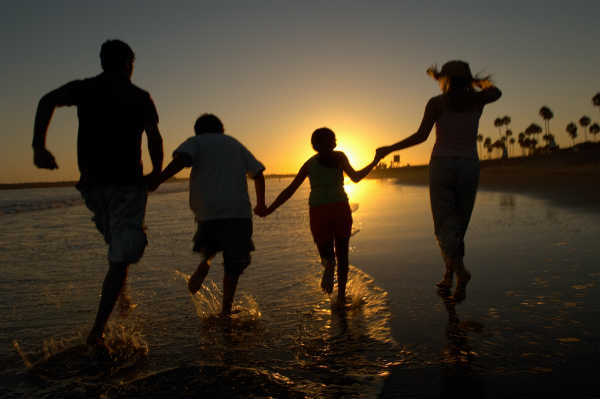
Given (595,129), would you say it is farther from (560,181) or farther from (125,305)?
(125,305)

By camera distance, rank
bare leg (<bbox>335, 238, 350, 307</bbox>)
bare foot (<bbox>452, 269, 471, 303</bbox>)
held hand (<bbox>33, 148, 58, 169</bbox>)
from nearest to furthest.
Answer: held hand (<bbox>33, 148, 58, 169</bbox>), bare foot (<bbox>452, 269, 471, 303</bbox>), bare leg (<bbox>335, 238, 350, 307</bbox>)

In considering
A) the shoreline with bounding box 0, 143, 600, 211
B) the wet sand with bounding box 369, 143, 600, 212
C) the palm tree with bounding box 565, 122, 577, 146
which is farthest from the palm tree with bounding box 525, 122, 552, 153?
the wet sand with bounding box 369, 143, 600, 212

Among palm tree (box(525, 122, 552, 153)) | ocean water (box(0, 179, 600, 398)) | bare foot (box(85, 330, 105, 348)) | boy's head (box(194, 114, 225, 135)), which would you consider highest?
palm tree (box(525, 122, 552, 153))

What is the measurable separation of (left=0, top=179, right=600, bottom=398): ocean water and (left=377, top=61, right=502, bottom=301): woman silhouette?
727 mm

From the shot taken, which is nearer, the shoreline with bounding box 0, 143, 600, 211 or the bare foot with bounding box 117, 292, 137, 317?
the bare foot with bounding box 117, 292, 137, 317

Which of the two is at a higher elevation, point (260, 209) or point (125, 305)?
point (260, 209)

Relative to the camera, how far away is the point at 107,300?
3.34 meters

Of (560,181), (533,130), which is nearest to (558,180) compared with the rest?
(560,181)

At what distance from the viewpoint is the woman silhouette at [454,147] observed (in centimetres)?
444

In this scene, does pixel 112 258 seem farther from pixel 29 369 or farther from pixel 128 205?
pixel 29 369

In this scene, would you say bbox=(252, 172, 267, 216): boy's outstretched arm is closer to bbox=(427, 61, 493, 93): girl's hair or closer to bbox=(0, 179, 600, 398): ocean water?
bbox=(0, 179, 600, 398): ocean water

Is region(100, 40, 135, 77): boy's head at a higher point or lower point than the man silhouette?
higher

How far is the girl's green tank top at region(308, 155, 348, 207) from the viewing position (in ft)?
15.6

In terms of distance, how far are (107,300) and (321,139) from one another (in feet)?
8.32
